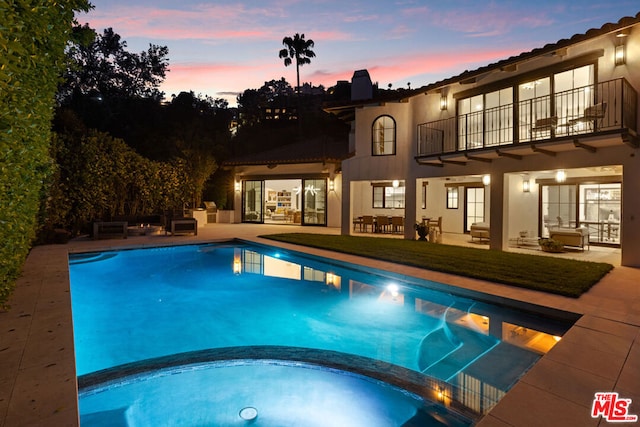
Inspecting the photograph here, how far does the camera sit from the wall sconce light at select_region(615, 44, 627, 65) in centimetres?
903

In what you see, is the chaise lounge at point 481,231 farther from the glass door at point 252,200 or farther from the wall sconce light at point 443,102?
the glass door at point 252,200

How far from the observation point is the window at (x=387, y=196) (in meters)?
19.7

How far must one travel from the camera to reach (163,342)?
541 cm

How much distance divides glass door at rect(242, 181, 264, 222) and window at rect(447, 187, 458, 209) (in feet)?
35.8

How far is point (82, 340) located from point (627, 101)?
41.3 ft

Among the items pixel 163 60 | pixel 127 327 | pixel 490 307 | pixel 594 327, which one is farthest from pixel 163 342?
pixel 163 60

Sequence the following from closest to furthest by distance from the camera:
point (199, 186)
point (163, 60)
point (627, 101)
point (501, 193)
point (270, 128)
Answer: point (627, 101) < point (501, 193) < point (199, 186) < point (163, 60) < point (270, 128)

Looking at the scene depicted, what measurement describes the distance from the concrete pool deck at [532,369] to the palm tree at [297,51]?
1405 inches

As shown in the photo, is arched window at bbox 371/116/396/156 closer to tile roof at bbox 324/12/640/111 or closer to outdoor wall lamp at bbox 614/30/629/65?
A: tile roof at bbox 324/12/640/111

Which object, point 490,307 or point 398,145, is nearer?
point 490,307

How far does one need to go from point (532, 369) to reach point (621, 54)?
9.60 metres

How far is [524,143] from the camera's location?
10023 millimetres

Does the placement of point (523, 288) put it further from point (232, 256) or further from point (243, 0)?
point (243, 0)

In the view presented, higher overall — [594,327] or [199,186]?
[199,186]
